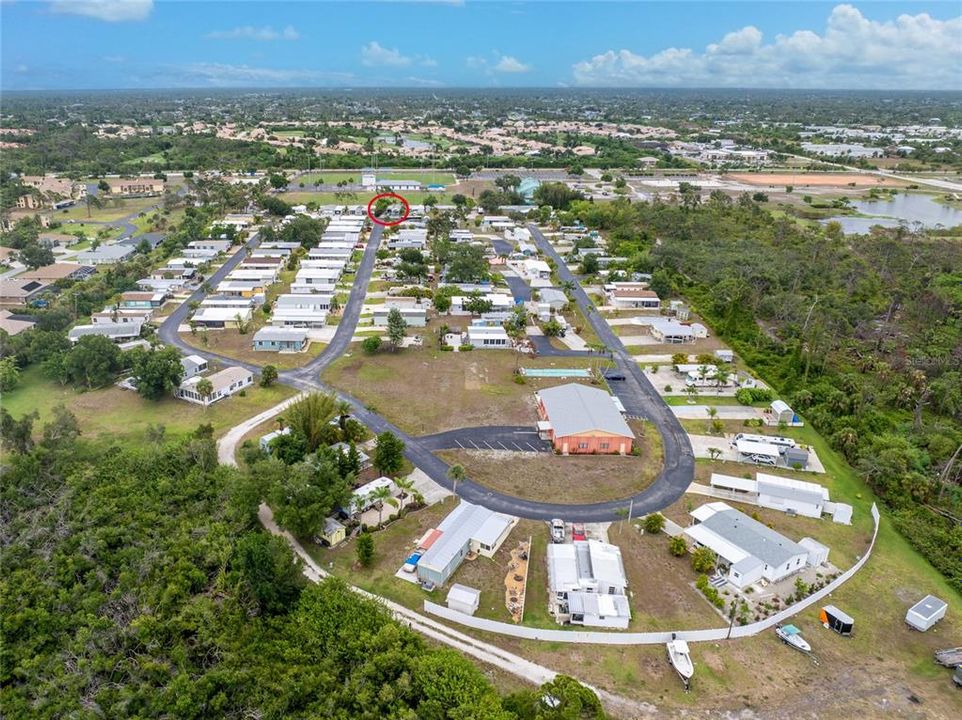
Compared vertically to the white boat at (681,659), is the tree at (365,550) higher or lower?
higher

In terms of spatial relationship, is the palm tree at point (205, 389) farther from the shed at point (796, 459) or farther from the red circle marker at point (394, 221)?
the red circle marker at point (394, 221)

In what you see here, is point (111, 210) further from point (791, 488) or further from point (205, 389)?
point (791, 488)

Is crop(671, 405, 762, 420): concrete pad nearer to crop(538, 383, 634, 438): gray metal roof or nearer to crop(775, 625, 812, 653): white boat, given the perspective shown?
crop(538, 383, 634, 438): gray metal roof

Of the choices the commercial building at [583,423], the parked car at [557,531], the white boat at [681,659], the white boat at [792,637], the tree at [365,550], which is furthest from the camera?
the commercial building at [583,423]

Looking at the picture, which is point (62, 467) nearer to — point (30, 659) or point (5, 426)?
point (5, 426)

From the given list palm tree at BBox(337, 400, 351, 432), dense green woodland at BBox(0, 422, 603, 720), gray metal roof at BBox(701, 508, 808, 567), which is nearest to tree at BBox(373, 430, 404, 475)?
palm tree at BBox(337, 400, 351, 432)

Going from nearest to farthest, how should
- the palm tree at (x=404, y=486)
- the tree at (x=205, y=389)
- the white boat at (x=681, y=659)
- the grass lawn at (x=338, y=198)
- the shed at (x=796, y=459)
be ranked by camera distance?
the white boat at (x=681, y=659), the palm tree at (x=404, y=486), the shed at (x=796, y=459), the tree at (x=205, y=389), the grass lawn at (x=338, y=198)

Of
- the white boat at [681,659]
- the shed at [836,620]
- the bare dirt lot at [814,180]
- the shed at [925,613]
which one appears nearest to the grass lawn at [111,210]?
the white boat at [681,659]
